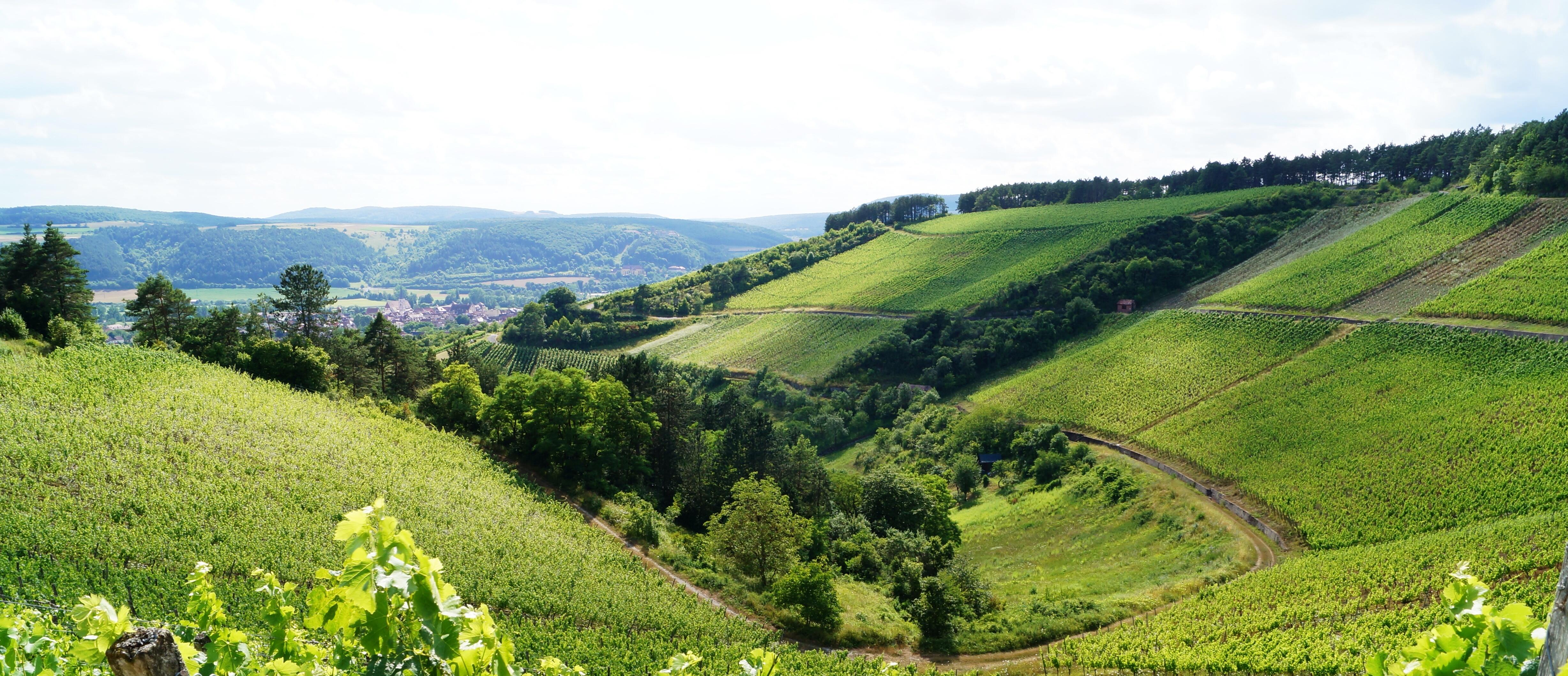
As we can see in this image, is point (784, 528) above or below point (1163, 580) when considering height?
above

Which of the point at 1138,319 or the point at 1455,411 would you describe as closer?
the point at 1455,411

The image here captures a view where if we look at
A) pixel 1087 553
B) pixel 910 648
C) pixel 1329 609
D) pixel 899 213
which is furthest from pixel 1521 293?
pixel 899 213

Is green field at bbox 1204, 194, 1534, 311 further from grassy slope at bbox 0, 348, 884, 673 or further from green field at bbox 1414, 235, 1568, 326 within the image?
grassy slope at bbox 0, 348, 884, 673

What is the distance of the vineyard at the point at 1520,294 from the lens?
6003 cm

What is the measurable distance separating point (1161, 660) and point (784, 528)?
17.9 meters

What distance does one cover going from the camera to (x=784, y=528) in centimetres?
4012

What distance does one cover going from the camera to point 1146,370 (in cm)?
7819

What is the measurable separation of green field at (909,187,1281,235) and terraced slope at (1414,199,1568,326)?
54883mm

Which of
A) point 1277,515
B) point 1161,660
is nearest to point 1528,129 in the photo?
point 1277,515

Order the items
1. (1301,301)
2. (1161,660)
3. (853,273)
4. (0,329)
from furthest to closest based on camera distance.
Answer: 1. (853,273)
2. (1301,301)
3. (0,329)
4. (1161,660)

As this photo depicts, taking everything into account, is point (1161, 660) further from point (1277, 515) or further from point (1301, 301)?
point (1301, 301)

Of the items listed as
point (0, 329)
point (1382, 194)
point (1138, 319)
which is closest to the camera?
point (0, 329)

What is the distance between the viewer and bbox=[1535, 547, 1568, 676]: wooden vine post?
12.1 ft

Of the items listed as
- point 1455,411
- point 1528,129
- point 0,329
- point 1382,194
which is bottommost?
point 1455,411
